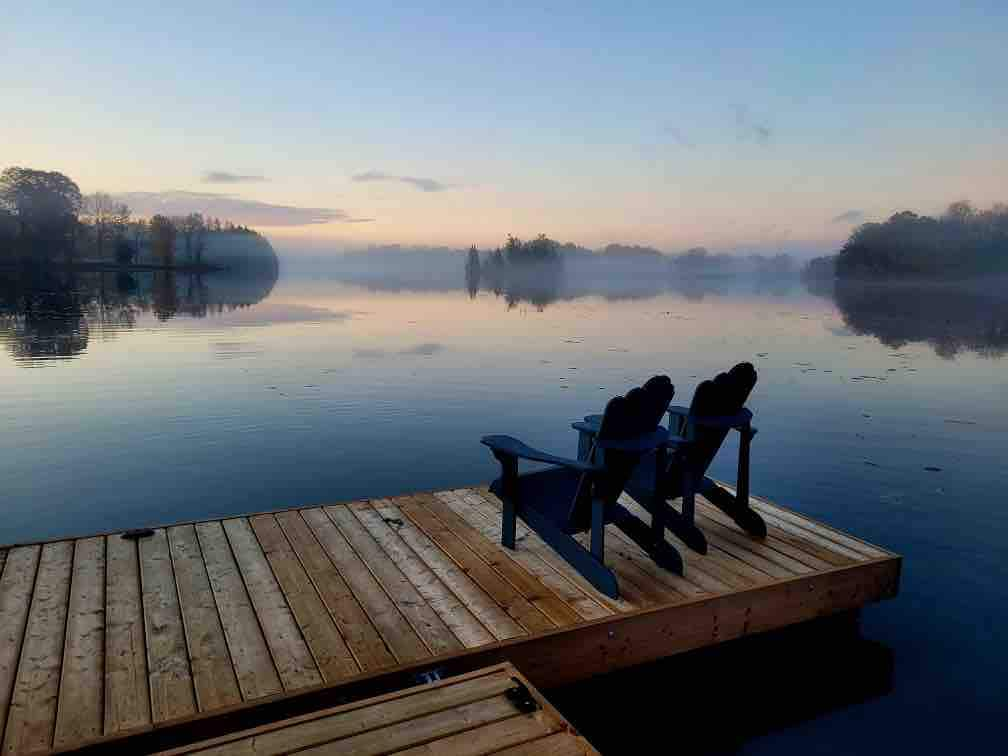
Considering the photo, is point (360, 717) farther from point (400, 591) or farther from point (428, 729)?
point (400, 591)

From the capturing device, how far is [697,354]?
27.0 meters

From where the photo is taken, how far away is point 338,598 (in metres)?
4.96

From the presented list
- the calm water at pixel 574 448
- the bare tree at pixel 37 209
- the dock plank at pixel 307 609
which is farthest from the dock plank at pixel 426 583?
the bare tree at pixel 37 209

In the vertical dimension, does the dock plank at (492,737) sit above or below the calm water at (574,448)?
above

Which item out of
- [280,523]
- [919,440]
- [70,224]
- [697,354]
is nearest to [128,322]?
[697,354]

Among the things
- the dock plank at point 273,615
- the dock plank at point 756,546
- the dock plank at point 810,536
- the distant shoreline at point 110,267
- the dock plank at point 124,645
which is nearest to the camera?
the dock plank at point 124,645

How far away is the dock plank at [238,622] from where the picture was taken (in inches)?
153

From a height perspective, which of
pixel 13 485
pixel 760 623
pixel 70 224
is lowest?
pixel 13 485

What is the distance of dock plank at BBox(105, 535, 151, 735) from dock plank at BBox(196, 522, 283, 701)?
0.50 m

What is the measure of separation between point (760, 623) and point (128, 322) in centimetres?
3675

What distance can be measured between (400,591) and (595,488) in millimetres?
1706

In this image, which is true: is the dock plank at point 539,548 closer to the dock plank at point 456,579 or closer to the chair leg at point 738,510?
the dock plank at point 456,579

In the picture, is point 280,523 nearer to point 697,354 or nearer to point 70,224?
point 697,354

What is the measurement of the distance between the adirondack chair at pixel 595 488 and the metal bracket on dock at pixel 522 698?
4.96ft
